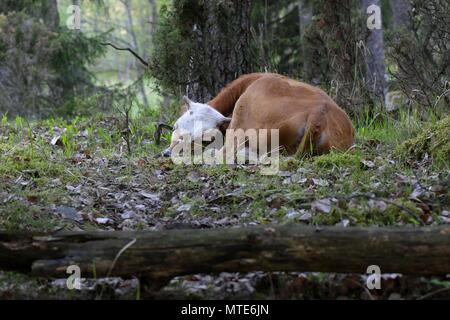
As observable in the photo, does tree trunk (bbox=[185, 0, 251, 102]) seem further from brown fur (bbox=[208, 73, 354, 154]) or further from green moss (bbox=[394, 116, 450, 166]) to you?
green moss (bbox=[394, 116, 450, 166])

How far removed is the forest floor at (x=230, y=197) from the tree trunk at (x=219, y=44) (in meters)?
2.05

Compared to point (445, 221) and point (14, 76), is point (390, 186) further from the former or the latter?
point (14, 76)

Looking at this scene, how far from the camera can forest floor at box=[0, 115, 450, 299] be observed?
3.83m

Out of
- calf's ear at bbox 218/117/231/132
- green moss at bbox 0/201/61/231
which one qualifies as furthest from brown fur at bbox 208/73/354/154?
green moss at bbox 0/201/61/231

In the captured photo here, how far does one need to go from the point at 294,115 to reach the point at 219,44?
288 cm

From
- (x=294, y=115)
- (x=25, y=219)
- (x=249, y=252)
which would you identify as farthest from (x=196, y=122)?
(x=249, y=252)

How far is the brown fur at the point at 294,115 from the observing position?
21.7 ft

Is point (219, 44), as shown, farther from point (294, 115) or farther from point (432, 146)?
point (432, 146)

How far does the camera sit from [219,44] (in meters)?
9.29

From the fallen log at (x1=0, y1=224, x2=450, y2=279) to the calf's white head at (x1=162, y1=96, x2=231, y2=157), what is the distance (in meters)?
3.94

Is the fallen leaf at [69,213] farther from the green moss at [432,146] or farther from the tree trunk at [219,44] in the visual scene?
the tree trunk at [219,44]

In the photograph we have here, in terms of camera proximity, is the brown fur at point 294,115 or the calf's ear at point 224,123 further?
the calf's ear at point 224,123

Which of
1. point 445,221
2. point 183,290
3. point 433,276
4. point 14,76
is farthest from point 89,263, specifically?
point 14,76

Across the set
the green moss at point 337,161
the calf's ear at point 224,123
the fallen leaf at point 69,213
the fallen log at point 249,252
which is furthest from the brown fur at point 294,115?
the fallen log at point 249,252
